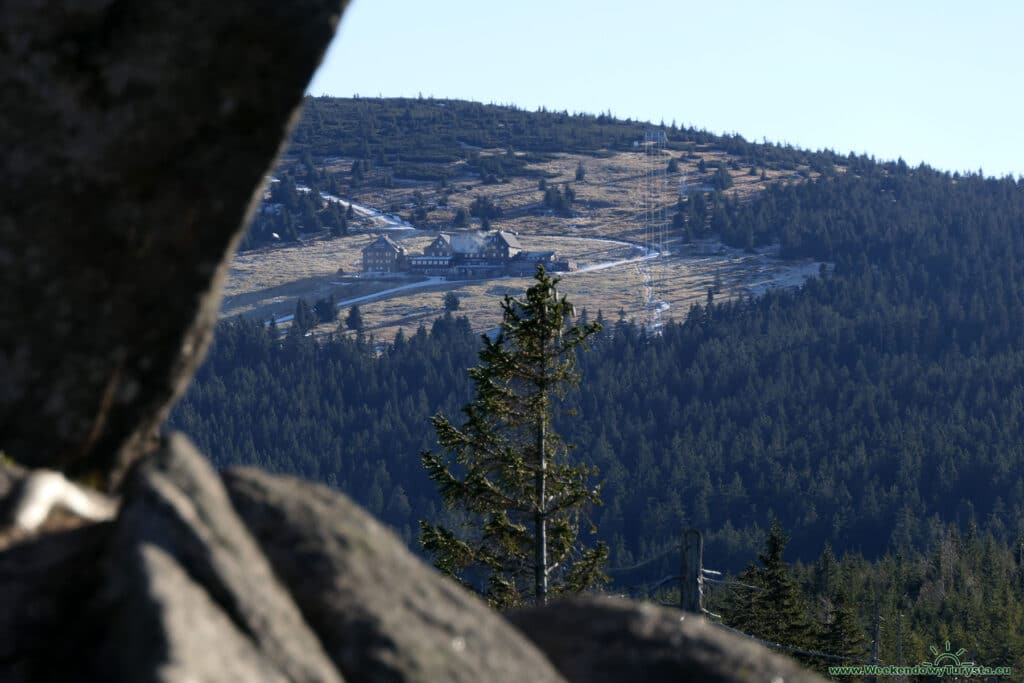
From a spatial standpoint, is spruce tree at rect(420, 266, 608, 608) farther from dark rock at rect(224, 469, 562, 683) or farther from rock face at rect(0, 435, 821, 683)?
dark rock at rect(224, 469, 562, 683)

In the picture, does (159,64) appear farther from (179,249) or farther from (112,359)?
(112,359)

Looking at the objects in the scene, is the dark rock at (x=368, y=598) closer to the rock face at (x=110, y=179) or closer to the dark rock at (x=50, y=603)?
the dark rock at (x=50, y=603)

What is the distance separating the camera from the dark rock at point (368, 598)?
6570mm

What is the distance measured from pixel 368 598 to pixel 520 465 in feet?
67.8

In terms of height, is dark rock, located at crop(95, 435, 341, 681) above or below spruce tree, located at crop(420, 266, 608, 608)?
above

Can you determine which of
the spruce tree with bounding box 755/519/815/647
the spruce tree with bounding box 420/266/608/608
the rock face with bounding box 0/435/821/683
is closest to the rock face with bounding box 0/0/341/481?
the rock face with bounding box 0/435/821/683

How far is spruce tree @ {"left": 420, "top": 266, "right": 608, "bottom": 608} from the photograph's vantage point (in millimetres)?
27281

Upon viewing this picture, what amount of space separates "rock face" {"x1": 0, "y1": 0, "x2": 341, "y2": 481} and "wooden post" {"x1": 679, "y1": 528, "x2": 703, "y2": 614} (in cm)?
1446

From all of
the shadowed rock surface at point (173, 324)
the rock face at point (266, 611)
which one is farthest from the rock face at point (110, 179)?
the rock face at point (266, 611)

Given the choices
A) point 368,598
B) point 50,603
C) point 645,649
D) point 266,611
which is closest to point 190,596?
point 266,611

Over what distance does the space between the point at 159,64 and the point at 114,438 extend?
1.97 m

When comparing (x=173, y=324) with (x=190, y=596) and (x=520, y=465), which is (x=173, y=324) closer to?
(x=190, y=596)

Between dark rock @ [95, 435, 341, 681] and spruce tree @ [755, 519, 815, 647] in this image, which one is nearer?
dark rock @ [95, 435, 341, 681]

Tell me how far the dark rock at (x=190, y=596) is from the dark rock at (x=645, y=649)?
170cm
